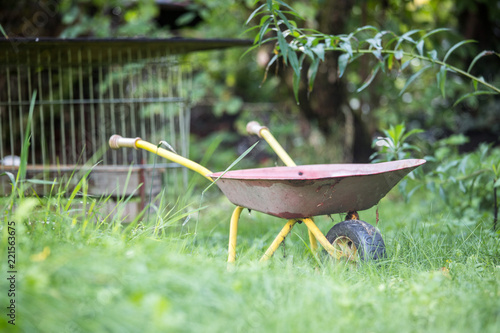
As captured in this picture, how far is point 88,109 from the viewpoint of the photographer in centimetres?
532

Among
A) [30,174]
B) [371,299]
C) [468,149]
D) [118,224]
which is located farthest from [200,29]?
[371,299]

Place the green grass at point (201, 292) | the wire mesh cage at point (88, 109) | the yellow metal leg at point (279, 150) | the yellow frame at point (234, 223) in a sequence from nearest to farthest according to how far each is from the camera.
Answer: the green grass at point (201, 292) < the yellow frame at point (234, 223) < the yellow metal leg at point (279, 150) < the wire mesh cage at point (88, 109)

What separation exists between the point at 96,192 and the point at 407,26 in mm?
3694

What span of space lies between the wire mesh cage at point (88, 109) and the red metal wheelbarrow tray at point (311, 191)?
429mm

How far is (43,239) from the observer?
1.50m

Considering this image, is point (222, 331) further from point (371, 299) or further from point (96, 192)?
point (96, 192)

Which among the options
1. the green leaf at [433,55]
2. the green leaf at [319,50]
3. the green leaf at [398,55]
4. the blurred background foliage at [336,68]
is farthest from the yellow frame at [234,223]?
the blurred background foliage at [336,68]

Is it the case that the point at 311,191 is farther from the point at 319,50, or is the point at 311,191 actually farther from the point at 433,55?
the point at 433,55

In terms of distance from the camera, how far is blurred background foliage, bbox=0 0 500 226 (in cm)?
479

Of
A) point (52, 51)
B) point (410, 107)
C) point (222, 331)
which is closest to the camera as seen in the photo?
point (222, 331)

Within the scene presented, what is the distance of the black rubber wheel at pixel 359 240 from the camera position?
1.79 m

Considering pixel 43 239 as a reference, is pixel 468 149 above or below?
below

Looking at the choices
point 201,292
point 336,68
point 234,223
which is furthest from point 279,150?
point 336,68

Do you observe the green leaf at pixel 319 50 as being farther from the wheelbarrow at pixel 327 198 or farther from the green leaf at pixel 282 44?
the wheelbarrow at pixel 327 198
